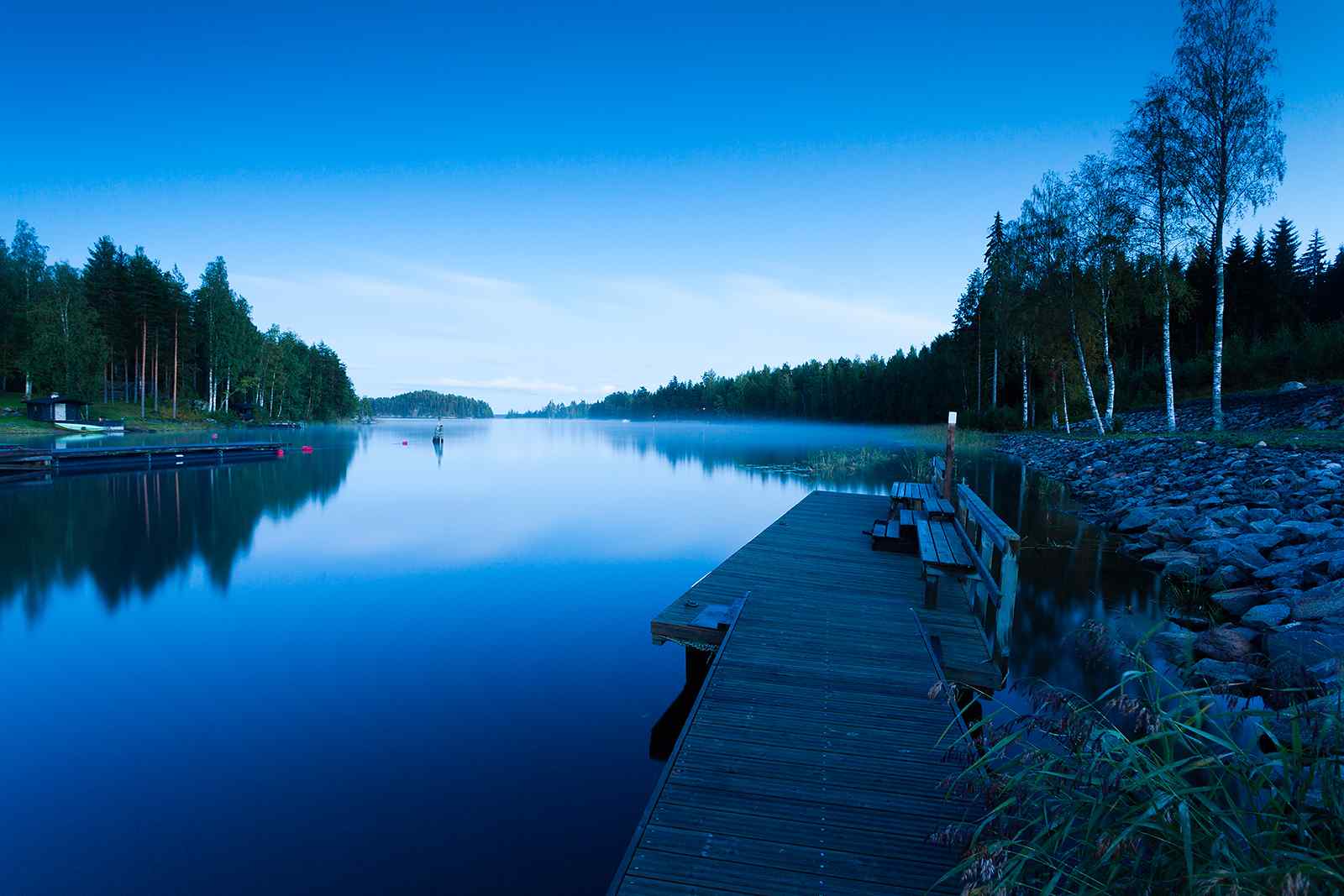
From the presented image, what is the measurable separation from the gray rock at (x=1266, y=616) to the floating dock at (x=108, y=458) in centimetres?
4310

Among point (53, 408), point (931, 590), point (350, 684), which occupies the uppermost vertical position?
point (53, 408)

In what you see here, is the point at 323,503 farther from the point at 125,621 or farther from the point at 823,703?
the point at 823,703

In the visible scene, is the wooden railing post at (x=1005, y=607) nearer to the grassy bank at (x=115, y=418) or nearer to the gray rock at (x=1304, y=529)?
the gray rock at (x=1304, y=529)

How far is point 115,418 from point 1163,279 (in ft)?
282

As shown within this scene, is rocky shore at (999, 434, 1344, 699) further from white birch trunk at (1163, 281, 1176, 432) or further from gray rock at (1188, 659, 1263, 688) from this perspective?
white birch trunk at (1163, 281, 1176, 432)

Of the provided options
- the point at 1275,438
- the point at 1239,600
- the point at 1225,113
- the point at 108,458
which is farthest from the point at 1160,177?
the point at 108,458

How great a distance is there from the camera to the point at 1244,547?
11.0 m

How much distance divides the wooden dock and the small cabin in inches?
2829

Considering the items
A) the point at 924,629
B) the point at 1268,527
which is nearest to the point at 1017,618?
the point at 924,629

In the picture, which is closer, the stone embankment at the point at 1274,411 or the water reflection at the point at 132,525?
the water reflection at the point at 132,525

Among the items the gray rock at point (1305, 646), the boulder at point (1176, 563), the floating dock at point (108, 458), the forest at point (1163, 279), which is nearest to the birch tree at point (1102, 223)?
the forest at point (1163, 279)

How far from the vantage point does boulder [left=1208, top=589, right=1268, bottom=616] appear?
30.3 feet

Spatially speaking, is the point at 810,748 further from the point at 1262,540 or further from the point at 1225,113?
the point at 1225,113

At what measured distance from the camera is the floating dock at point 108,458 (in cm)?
2962
